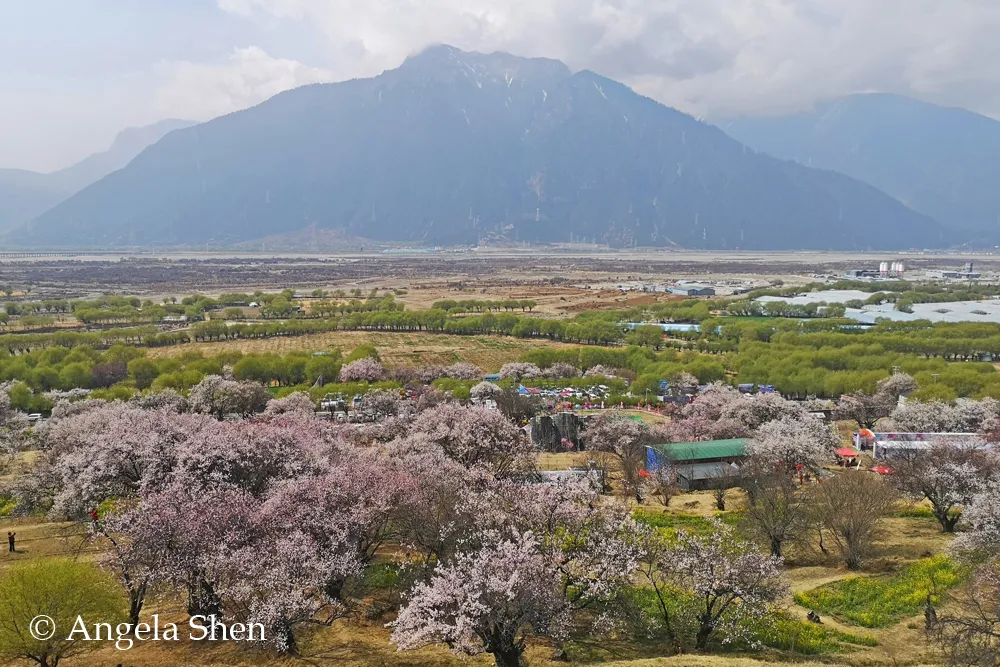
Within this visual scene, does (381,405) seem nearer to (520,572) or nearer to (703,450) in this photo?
(703,450)

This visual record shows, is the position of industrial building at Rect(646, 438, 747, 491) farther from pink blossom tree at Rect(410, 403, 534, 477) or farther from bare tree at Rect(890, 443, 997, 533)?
pink blossom tree at Rect(410, 403, 534, 477)

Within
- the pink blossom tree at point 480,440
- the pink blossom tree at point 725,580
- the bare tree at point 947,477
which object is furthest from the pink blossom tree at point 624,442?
the pink blossom tree at point 725,580

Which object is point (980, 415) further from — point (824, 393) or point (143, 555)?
point (143, 555)

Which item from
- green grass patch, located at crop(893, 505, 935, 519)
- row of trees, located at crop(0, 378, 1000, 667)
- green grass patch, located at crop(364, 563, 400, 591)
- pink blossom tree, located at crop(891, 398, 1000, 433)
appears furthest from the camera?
pink blossom tree, located at crop(891, 398, 1000, 433)

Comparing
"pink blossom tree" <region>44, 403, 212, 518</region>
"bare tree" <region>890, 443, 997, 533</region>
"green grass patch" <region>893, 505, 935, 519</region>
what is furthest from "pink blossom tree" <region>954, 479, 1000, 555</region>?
"pink blossom tree" <region>44, 403, 212, 518</region>

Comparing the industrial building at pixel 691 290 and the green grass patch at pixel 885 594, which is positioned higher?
the industrial building at pixel 691 290

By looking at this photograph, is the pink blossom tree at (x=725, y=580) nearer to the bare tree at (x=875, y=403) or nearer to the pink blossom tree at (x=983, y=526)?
the pink blossom tree at (x=983, y=526)

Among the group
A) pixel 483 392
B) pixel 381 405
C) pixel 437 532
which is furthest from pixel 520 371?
pixel 437 532
